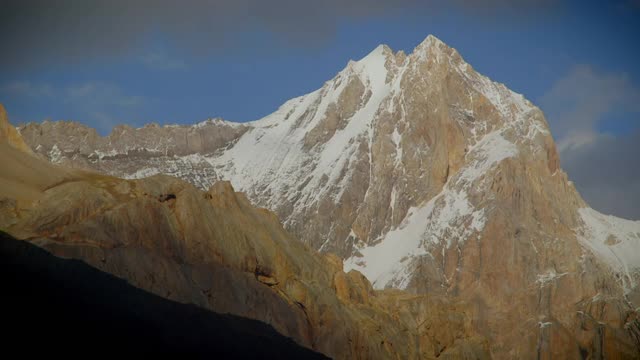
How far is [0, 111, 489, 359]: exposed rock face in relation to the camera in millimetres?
155625

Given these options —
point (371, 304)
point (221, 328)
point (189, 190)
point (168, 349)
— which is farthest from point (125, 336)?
point (371, 304)

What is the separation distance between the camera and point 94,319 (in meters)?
145

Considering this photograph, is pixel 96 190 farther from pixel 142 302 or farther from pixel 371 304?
pixel 371 304

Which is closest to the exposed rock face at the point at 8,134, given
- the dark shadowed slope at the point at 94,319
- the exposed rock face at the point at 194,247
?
the exposed rock face at the point at 194,247

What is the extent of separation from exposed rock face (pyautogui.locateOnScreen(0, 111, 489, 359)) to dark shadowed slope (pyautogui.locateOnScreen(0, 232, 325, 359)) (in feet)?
6.41

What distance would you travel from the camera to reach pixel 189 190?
6752 inches

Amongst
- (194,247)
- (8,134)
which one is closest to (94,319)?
(194,247)

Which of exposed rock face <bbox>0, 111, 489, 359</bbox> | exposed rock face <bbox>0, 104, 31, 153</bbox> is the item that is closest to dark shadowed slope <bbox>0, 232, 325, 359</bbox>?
exposed rock face <bbox>0, 111, 489, 359</bbox>

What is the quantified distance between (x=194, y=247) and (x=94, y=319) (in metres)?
22.3

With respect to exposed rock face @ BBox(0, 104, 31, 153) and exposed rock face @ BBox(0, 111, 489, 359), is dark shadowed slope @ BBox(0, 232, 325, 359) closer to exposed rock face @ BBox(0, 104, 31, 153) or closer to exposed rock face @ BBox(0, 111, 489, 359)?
exposed rock face @ BBox(0, 111, 489, 359)

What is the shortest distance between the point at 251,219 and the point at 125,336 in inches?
1362

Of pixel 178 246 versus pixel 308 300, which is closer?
pixel 178 246

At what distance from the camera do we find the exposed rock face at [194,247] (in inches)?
6127

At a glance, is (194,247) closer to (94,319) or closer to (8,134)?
(8,134)
